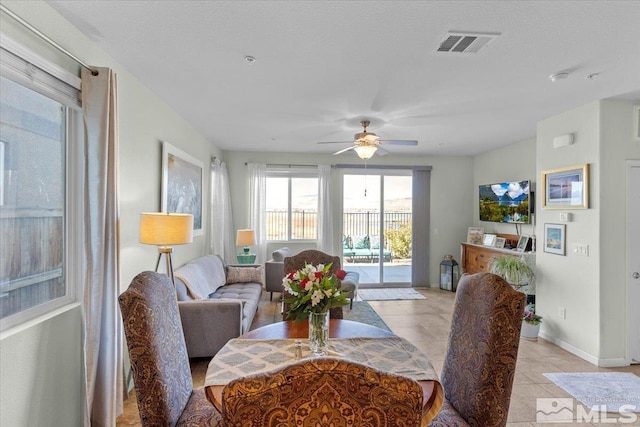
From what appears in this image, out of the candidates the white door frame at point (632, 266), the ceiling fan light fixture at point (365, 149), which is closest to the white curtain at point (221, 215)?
the ceiling fan light fixture at point (365, 149)

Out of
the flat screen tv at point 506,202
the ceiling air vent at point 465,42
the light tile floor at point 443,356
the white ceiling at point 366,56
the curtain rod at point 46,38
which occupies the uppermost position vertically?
the white ceiling at point 366,56

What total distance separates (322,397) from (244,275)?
175 inches

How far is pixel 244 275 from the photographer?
16.4 ft

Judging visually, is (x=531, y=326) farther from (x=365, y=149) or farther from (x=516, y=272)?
(x=365, y=149)

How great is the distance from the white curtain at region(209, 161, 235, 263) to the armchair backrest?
434cm

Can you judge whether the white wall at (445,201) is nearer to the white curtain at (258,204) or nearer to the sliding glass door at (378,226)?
the sliding glass door at (378,226)

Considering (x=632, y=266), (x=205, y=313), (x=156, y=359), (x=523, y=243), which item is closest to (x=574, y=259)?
(x=632, y=266)

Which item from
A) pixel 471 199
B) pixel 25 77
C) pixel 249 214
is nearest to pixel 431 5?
pixel 25 77

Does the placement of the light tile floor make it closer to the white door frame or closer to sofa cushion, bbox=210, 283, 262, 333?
the white door frame

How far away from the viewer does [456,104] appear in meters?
3.46

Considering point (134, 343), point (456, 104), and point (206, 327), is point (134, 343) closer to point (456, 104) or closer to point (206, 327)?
point (206, 327)

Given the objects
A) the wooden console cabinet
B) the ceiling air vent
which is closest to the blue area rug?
the wooden console cabinet

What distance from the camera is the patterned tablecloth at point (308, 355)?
1500 millimetres

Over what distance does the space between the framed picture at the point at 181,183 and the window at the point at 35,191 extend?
4.36ft
